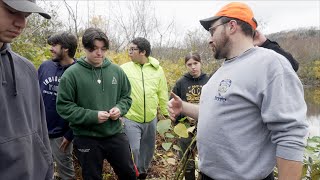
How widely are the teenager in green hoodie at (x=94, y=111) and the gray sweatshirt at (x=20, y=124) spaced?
51.0 inches

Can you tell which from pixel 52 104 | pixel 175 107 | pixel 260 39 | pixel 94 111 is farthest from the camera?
pixel 52 104

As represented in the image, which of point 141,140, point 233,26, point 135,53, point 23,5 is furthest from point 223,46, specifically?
point 141,140

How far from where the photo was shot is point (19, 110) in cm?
142

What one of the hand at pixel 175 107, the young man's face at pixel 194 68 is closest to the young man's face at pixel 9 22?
the hand at pixel 175 107

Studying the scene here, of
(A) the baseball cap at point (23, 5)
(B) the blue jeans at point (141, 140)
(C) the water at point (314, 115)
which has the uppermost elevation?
(A) the baseball cap at point (23, 5)

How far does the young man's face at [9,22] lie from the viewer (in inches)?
51.0

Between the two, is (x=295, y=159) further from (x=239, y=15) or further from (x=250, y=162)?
(x=239, y=15)

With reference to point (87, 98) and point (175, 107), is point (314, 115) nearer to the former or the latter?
point (87, 98)

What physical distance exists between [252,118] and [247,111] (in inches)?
1.9

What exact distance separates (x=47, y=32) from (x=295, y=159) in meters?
7.55

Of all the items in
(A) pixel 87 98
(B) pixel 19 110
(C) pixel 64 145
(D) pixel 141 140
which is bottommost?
(D) pixel 141 140

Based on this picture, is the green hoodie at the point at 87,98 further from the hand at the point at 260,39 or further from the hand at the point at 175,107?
the hand at the point at 260,39

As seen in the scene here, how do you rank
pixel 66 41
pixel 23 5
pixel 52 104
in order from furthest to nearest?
pixel 66 41 < pixel 52 104 < pixel 23 5

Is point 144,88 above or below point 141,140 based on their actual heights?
above
